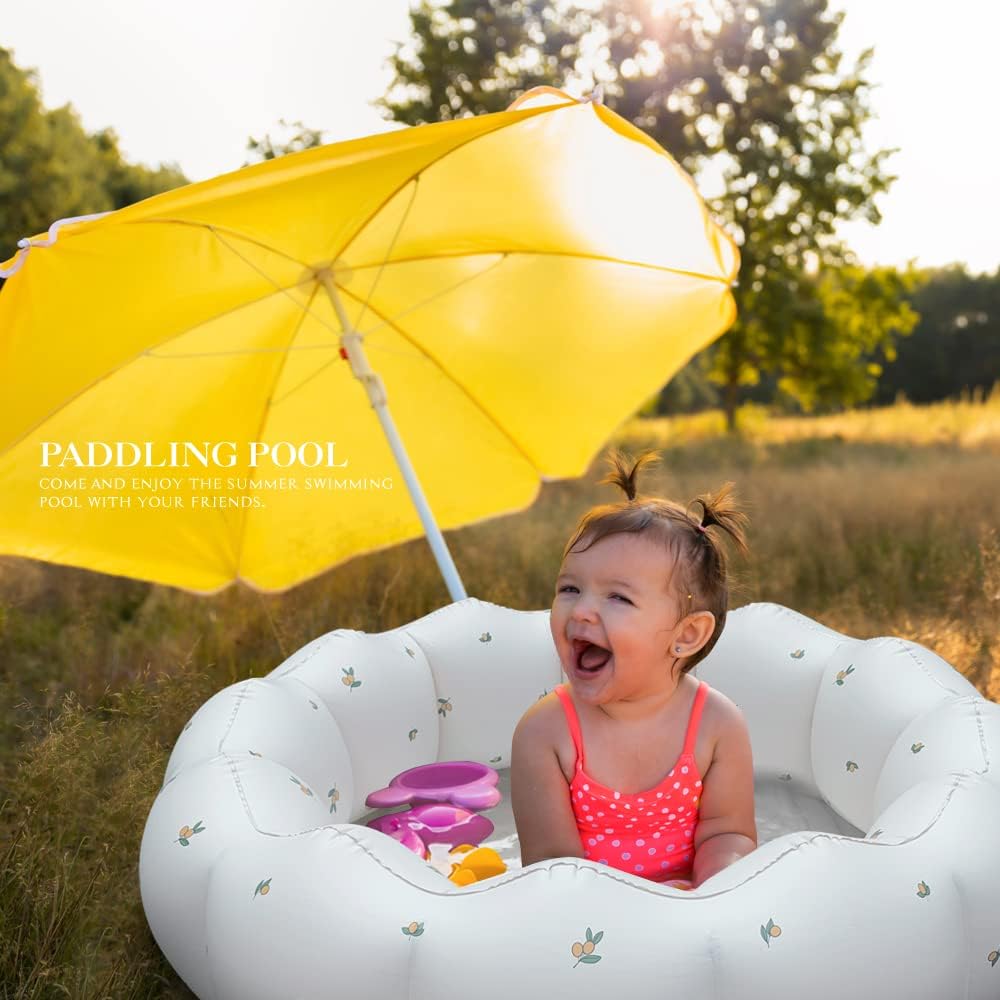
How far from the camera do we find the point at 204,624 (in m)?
4.30

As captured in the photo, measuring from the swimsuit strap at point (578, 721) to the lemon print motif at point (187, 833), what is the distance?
0.72 meters

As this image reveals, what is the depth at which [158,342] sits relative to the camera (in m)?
3.21

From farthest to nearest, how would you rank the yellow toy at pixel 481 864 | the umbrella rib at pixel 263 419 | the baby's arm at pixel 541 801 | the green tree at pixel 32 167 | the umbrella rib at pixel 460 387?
the green tree at pixel 32 167, the umbrella rib at pixel 460 387, the umbrella rib at pixel 263 419, the yellow toy at pixel 481 864, the baby's arm at pixel 541 801

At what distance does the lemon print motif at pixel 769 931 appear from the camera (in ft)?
4.99

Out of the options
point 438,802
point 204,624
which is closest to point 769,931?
point 438,802

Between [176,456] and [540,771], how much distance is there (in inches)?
72.8

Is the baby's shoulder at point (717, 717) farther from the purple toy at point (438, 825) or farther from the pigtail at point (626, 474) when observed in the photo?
the purple toy at point (438, 825)

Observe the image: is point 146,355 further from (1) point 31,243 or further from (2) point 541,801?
(2) point 541,801

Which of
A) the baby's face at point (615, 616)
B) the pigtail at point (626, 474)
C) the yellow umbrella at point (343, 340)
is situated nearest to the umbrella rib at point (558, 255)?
the yellow umbrella at point (343, 340)

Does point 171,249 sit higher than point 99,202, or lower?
lower

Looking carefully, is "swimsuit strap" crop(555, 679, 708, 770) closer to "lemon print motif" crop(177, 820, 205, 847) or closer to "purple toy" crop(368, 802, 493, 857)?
"purple toy" crop(368, 802, 493, 857)

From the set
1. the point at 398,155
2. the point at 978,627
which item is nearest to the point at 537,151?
the point at 398,155

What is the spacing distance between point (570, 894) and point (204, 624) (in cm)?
301

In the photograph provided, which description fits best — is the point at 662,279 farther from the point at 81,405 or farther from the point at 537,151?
the point at 81,405
